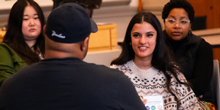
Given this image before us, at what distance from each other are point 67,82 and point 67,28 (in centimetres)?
20

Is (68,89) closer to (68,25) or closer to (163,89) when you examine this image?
(68,25)

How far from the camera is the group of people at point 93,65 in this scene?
1.00 m

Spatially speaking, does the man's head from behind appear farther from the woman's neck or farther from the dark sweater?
the dark sweater

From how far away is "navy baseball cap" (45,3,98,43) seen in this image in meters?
1.06

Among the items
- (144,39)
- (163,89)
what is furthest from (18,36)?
(163,89)

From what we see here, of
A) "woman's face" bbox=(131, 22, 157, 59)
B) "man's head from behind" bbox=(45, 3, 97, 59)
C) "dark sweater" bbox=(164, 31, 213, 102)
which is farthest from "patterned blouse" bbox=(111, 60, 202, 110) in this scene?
"man's head from behind" bbox=(45, 3, 97, 59)

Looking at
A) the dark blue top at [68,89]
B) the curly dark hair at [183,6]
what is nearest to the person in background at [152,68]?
the curly dark hair at [183,6]

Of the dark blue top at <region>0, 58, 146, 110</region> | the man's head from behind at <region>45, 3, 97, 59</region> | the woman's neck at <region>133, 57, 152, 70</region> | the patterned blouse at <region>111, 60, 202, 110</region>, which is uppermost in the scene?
the man's head from behind at <region>45, 3, 97, 59</region>

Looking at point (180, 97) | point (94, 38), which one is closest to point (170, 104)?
point (180, 97)

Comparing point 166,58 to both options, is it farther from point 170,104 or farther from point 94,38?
point 94,38

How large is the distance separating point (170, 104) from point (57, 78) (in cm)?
96

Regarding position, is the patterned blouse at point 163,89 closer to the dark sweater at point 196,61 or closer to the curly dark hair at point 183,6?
the dark sweater at point 196,61

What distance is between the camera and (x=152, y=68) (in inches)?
74.3

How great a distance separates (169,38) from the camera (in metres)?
2.38
